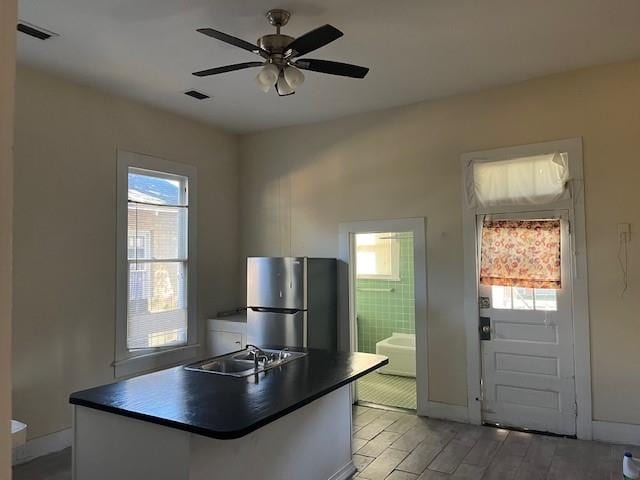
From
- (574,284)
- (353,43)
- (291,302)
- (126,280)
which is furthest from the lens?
(291,302)

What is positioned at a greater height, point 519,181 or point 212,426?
point 519,181

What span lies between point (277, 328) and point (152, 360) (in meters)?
1.26

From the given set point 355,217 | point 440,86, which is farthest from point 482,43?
point 355,217

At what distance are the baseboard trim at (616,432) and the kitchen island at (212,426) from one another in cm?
213

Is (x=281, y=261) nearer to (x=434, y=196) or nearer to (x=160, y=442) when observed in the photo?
(x=434, y=196)

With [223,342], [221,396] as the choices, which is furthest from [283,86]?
[223,342]

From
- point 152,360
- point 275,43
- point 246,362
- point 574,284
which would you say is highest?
point 275,43

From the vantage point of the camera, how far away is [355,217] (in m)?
4.86

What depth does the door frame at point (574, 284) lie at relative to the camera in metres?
3.73

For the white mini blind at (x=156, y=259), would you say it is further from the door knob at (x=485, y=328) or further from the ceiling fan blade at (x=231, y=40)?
the door knob at (x=485, y=328)

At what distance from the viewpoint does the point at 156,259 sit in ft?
15.1

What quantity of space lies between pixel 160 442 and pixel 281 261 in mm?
2558

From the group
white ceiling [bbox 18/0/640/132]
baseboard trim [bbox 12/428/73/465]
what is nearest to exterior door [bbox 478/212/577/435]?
white ceiling [bbox 18/0/640/132]

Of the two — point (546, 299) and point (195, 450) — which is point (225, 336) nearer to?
point (195, 450)
